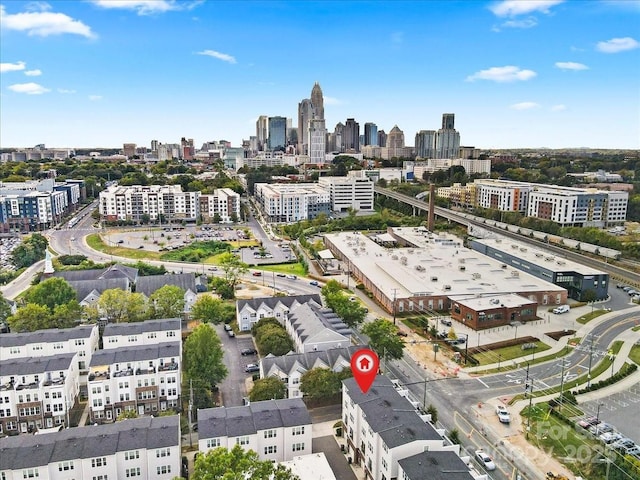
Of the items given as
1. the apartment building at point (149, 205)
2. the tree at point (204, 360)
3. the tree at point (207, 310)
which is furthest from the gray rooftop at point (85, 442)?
the apartment building at point (149, 205)

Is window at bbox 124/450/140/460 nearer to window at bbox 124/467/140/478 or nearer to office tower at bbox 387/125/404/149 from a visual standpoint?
window at bbox 124/467/140/478

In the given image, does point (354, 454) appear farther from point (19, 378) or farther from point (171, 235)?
point (171, 235)

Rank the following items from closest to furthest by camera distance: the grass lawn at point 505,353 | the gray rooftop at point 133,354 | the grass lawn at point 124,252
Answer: the gray rooftop at point 133,354
the grass lawn at point 505,353
the grass lawn at point 124,252

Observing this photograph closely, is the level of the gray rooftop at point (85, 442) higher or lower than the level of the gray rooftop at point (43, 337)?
lower

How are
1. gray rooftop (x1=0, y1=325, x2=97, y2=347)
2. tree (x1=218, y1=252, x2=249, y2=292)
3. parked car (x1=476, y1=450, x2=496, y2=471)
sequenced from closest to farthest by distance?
1. parked car (x1=476, y1=450, x2=496, y2=471)
2. gray rooftop (x1=0, y1=325, x2=97, y2=347)
3. tree (x1=218, y1=252, x2=249, y2=292)

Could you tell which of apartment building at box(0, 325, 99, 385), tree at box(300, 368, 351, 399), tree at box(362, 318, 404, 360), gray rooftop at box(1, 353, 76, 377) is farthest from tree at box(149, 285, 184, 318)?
tree at box(362, 318, 404, 360)

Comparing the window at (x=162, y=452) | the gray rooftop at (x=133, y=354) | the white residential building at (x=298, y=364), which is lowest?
the window at (x=162, y=452)

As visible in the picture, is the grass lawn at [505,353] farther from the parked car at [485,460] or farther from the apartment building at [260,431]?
the apartment building at [260,431]
